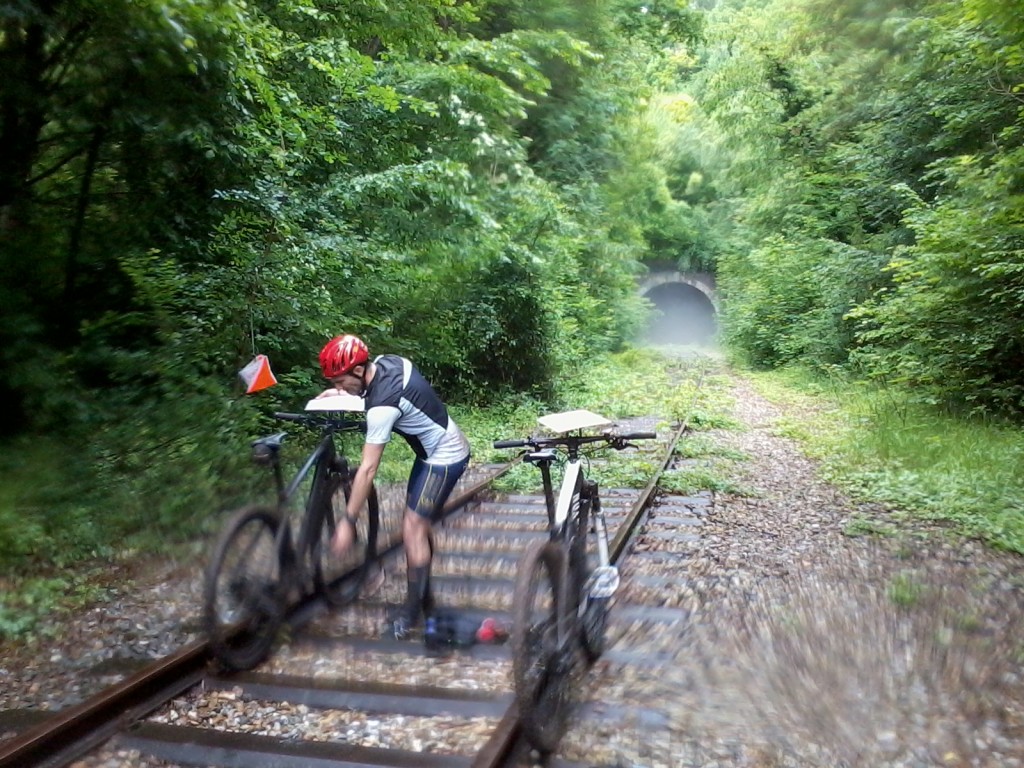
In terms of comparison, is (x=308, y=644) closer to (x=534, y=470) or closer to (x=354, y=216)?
(x=534, y=470)

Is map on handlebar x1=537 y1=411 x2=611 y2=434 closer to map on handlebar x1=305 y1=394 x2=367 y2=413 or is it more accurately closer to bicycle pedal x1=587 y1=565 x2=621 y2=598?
bicycle pedal x1=587 y1=565 x2=621 y2=598

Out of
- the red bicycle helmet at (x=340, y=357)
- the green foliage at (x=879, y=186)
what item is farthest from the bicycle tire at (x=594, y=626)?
the green foliage at (x=879, y=186)

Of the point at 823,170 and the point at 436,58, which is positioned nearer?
the point at 436,58

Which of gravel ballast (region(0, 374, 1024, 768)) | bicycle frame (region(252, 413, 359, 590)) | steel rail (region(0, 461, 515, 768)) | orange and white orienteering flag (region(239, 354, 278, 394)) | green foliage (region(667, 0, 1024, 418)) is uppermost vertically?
green foliage (region(667, 0, 1024, 418))

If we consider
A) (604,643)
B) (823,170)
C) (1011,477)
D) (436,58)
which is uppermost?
(823,170)

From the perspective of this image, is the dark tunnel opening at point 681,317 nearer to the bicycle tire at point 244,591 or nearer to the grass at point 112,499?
the grass at point 112,499

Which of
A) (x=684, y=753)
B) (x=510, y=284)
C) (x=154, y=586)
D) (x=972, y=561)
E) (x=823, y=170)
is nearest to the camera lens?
(x=684, y=753)

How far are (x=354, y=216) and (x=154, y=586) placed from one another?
5175mm

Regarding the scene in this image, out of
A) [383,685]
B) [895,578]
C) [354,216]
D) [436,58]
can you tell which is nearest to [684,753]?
[383,685]

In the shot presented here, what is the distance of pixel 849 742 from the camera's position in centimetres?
333

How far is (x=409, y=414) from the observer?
4.26m

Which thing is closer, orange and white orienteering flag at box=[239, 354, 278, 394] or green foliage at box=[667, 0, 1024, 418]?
orange and white orienteering flag at box=[239, 354, 278, 394]

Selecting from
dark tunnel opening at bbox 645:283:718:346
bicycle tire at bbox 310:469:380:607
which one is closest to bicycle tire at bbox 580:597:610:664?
bicycle tire at bbox 310:469:380:607

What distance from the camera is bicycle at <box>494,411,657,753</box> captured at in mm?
3074
